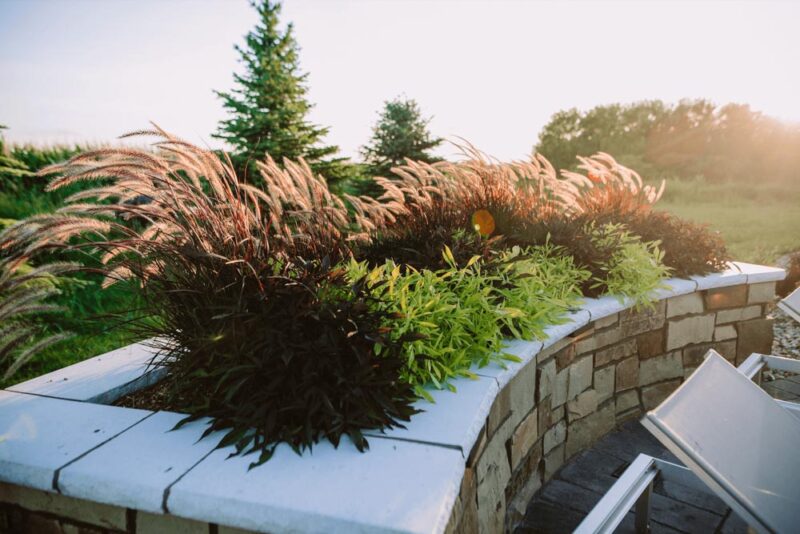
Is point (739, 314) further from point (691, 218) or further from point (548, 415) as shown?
point (691, 218)

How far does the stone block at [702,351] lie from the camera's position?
3.47 m

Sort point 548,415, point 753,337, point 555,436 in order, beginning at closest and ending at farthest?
point 548,415 < point 555,436 < point 753,337

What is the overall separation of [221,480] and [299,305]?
2.15 feet

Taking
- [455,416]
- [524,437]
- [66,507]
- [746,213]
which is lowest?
[524,437]

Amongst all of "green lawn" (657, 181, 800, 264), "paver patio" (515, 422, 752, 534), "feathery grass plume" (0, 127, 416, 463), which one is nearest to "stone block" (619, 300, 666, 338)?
"paver patio" (515, 422, 752, 534)

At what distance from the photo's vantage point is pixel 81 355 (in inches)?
142

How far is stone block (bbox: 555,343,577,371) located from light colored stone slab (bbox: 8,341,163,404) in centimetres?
209

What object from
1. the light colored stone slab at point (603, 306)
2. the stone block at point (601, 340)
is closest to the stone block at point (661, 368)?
the stone block at point (601, 340)

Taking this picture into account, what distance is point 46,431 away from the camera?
1.62 meters

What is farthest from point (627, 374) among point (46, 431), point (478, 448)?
point (46, 431)

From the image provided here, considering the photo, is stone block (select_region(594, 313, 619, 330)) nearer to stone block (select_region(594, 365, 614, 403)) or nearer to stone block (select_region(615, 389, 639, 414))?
stone block (select_region(594, 365, 614, 403))

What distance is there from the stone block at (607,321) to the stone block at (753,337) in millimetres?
1698

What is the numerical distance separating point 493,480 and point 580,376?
3.80 ft

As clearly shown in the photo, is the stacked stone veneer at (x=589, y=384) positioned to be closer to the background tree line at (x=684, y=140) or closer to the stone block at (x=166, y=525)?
the stone block at (x=166, y=525)
